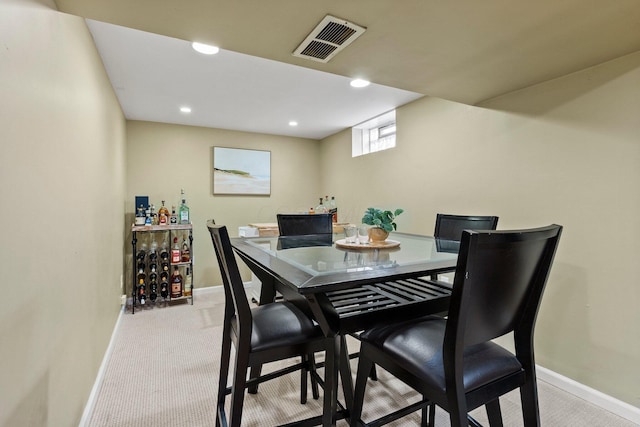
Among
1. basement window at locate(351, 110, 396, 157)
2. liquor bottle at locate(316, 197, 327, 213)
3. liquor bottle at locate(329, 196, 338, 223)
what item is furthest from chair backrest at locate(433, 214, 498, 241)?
liquor bottle at locate(316, 197, 327, 213)

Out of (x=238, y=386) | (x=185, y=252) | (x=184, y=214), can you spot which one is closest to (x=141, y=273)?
(x=185, y=252)

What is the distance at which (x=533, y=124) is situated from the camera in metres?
2.09

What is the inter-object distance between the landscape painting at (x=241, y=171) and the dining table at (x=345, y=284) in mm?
2481

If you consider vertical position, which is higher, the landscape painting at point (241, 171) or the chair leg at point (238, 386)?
the landscape painting at point (241, 171)

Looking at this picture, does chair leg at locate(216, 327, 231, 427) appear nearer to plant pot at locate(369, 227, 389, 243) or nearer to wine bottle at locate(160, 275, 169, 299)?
plant pot at locate(369, 227, 389, 243)

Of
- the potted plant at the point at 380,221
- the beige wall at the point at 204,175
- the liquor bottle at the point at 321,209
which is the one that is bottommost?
the potted plant at the point at 380,221

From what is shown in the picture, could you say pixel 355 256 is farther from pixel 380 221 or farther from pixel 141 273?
pixel 141 273

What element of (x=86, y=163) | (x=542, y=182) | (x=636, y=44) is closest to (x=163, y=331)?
(x=86, y=163)

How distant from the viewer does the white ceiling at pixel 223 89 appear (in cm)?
209

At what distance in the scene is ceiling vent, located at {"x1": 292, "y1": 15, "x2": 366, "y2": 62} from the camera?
4.46 ft

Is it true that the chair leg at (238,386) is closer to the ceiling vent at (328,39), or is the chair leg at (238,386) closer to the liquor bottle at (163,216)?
the ceiling vent at (328,39)

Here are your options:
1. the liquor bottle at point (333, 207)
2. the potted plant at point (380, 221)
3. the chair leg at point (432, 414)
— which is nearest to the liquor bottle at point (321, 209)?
the liquor bottle at point (333, 207)

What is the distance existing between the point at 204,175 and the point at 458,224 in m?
3.24

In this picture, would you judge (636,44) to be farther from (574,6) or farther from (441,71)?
(441,71)
